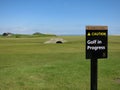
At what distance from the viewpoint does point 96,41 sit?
7.08m

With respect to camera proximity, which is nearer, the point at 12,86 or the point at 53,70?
the point at 12,86

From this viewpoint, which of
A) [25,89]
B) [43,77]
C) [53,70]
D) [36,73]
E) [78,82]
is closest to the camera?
[25,89]

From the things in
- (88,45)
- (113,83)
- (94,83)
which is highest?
(88,45)

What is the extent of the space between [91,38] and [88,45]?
0.20m

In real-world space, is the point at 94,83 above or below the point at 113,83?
above

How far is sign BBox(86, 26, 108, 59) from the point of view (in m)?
7.06

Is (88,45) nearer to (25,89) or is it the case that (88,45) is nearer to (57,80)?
(25,89)

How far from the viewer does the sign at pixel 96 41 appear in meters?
7.06

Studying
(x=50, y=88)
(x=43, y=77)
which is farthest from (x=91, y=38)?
(x=43, y=77)

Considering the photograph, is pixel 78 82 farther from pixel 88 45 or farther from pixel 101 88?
pixel 88 45

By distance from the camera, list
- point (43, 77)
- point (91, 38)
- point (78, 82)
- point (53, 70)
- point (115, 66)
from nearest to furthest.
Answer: point (91, 38), point (78, 82), point (43, 77), point (53, 70), point (115, 66)

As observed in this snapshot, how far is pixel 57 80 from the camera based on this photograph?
1245 centimetres

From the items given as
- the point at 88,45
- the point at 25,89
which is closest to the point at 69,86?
the point at 25,89

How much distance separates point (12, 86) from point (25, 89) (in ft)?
2.57
